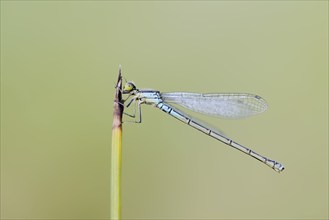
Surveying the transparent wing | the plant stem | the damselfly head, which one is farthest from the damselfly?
the plant stem

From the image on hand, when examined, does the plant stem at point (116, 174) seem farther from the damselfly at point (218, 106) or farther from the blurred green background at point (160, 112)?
the blurred green background at point (160, 112)

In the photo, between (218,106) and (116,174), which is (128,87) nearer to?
(218,106)

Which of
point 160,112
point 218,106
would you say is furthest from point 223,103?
point 160,112

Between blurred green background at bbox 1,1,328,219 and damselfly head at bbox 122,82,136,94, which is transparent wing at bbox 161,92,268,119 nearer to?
blurred green background at bbox 1,1,328,219

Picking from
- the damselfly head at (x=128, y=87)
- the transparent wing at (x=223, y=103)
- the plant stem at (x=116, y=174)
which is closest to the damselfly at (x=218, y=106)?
the transparent wing at (x=223, y=103)

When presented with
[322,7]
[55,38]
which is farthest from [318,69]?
[55,38]

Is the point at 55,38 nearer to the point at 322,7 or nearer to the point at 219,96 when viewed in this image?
the point at 219,96
